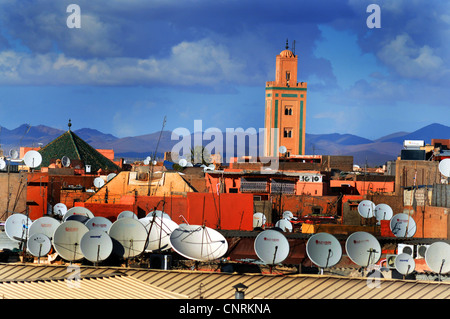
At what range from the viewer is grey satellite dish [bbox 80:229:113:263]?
14336 mm

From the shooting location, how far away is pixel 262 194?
2870 cm

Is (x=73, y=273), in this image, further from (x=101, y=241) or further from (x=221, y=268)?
(x=221, y=268)

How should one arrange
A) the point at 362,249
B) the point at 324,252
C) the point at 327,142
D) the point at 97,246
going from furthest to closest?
1. the point at 327,142
2. the point at 362,249
3. the point at 97,246
4. the point at 324,252

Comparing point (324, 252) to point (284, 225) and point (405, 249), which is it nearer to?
point (405, 249)

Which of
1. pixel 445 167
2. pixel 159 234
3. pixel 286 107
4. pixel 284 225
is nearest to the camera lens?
pixel 159 234

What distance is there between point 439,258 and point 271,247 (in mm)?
3060

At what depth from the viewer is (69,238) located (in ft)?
48.9

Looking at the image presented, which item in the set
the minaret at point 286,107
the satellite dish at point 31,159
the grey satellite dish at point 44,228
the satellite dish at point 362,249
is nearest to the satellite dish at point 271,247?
the satellite dish at point 362,249

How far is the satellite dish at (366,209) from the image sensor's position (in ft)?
69.8

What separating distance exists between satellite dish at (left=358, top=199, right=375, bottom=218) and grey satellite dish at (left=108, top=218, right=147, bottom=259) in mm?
8078

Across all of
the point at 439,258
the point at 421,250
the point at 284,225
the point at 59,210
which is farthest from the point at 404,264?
the point at 59,210

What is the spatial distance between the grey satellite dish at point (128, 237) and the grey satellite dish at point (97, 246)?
1.63 ft

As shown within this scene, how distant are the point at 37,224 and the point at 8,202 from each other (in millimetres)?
7964

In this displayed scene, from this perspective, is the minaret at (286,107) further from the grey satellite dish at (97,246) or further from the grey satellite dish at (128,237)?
the grey satellite dish at (97,246)
